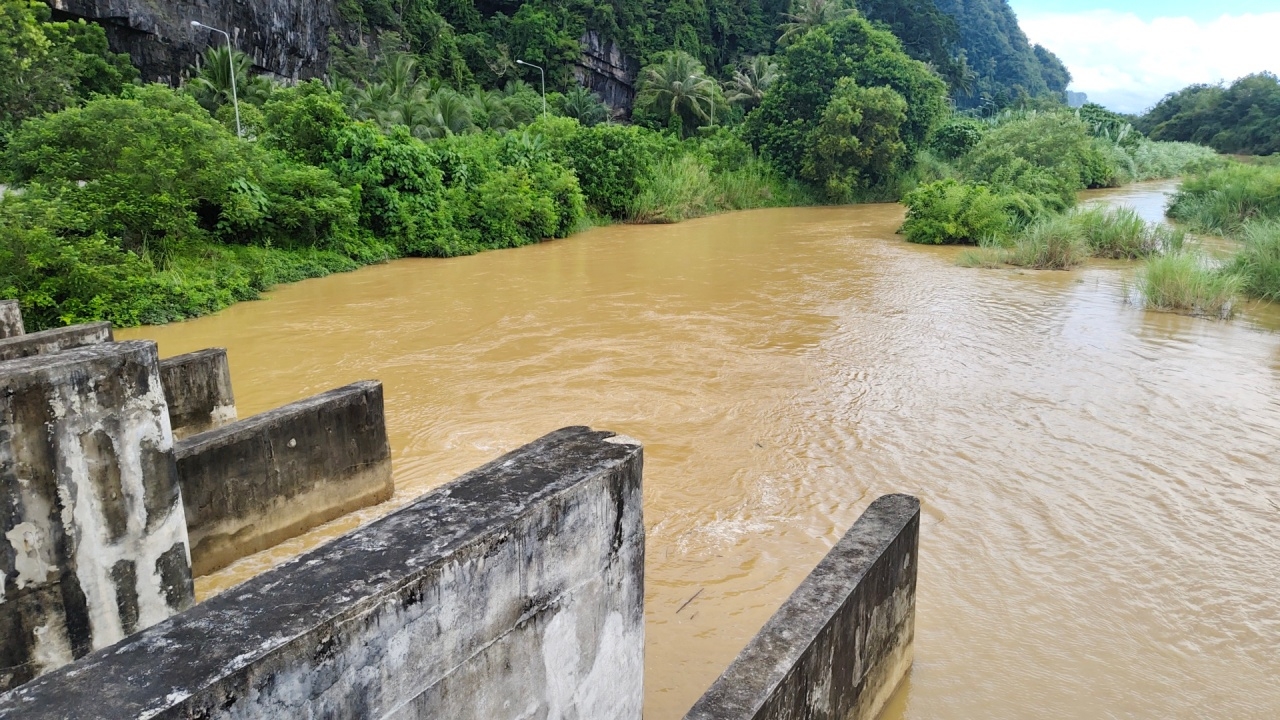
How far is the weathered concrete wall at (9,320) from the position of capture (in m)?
5.21

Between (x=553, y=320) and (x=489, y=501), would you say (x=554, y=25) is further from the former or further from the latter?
(x=489, y=501)

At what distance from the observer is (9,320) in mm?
5242

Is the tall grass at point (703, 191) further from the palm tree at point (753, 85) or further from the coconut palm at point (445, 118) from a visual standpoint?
the palm tree at point (753, 85)

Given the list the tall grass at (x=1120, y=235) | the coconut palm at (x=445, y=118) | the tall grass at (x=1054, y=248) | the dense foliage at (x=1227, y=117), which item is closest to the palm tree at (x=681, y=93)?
the coconut palm at (x=445, y=118)

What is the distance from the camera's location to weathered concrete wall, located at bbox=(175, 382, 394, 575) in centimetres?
460

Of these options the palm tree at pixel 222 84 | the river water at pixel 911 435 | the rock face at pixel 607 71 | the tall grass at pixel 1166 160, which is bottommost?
the river water at pixel 911 435

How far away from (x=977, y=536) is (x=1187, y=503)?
1.81 meters

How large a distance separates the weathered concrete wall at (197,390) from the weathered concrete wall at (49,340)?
434 millimetres

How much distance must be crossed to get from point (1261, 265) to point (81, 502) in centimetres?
1505

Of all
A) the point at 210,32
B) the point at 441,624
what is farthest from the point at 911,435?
the point at 210,32

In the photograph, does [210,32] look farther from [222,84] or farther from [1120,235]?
[1120,235]

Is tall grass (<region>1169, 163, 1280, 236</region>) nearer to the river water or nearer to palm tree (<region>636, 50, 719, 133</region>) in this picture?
the river water

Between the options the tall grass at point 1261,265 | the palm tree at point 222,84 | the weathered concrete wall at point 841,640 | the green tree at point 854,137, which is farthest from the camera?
the green tree at point 854,137

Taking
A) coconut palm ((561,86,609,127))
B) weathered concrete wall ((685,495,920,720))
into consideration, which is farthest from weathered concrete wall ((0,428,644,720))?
coconut palm ((561,86,609,127))
